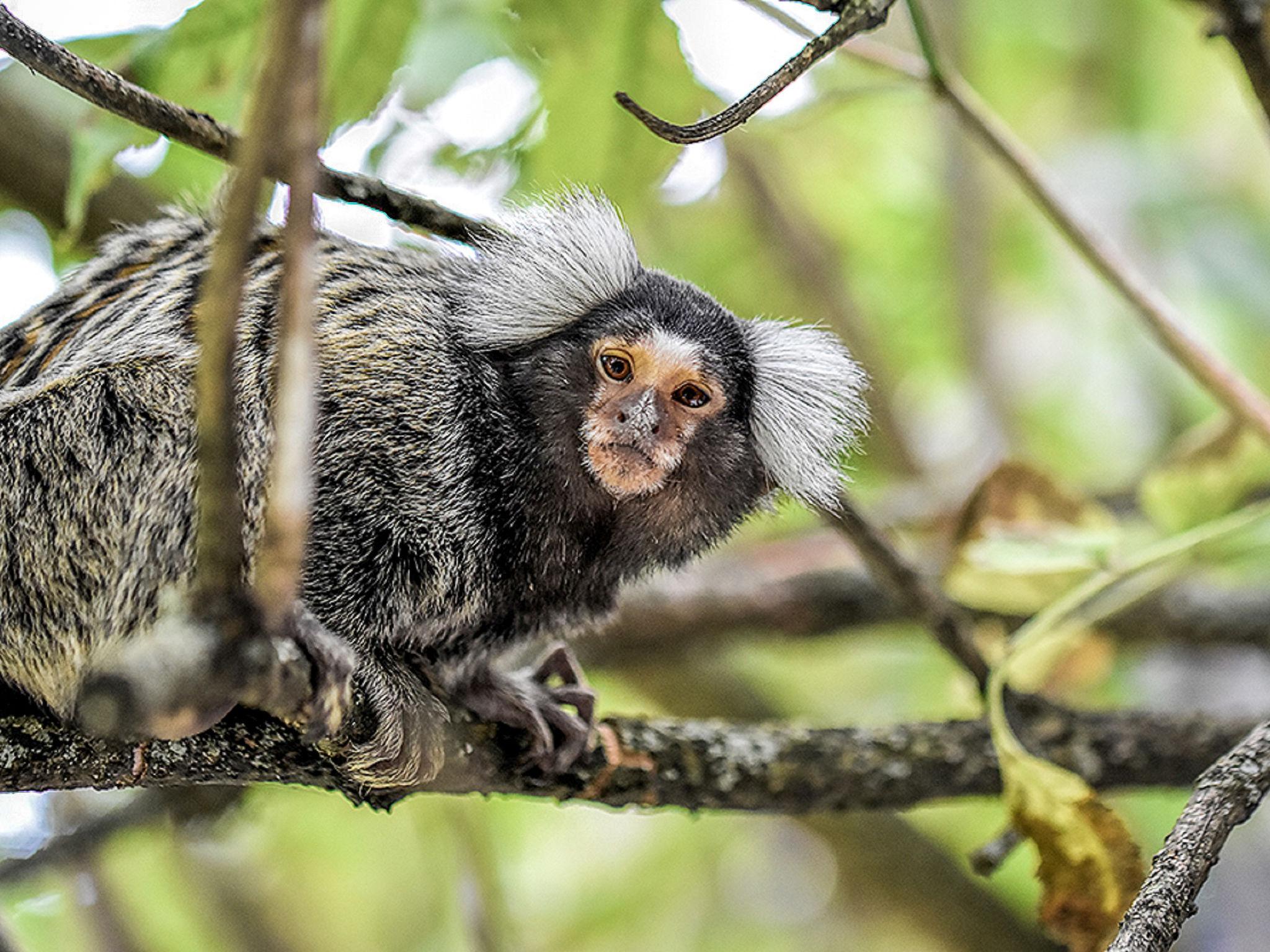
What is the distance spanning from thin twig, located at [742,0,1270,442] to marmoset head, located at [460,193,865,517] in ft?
1.55

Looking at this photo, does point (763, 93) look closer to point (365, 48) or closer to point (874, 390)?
point (365, 48)

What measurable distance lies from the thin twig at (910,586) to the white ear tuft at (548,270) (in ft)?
1.95

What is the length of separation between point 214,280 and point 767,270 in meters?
4.04

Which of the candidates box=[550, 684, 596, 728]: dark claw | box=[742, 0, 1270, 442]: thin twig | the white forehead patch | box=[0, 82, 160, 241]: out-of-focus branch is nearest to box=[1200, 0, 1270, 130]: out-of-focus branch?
box=[742, 0, 1270, 442]: thin twig

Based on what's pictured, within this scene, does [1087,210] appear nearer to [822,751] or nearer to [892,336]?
[892,336]

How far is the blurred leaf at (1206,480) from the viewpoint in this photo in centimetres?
255

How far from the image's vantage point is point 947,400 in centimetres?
577

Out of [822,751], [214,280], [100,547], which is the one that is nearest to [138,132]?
[100,547]

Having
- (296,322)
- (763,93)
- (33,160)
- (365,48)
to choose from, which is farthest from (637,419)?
(33,160)

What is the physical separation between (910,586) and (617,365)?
2.16 ft

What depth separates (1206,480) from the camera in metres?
2.56

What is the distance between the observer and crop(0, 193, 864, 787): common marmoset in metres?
1.81

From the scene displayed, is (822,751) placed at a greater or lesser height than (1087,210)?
lesser

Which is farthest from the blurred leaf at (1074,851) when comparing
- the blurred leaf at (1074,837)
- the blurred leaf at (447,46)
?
the blurred leaf at (447,46)
